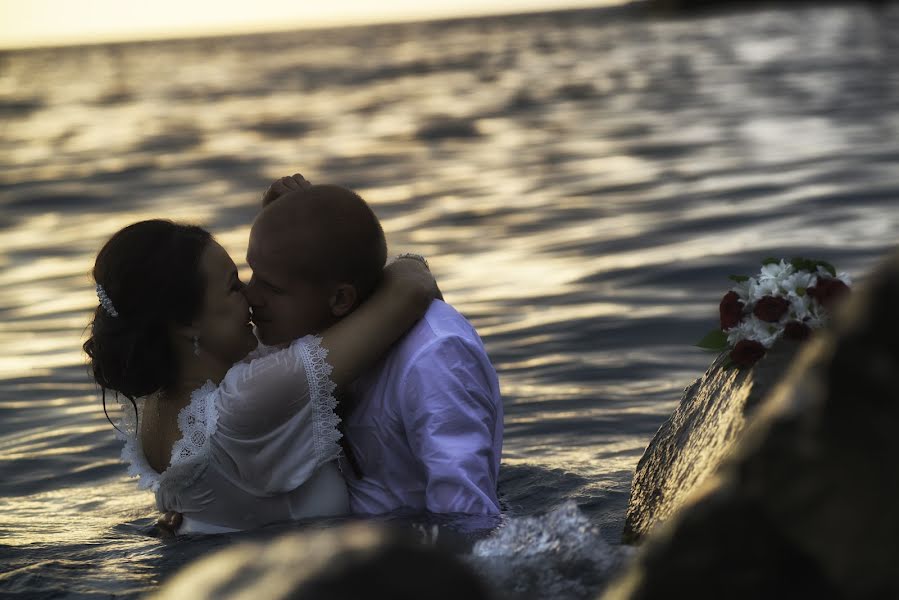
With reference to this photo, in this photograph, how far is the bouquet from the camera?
4012mm

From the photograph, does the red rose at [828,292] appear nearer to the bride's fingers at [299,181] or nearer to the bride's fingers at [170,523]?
the bride's fingers at [299,181]

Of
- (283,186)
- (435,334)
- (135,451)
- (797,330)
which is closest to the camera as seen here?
(797,330)

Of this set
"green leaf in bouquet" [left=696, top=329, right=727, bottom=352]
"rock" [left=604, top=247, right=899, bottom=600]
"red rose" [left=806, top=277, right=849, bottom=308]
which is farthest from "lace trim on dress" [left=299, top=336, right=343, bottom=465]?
"rock" [left=604, top=247, right=899, bottom=600]

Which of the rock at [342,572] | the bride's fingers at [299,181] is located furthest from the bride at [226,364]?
the rock at [342,572]

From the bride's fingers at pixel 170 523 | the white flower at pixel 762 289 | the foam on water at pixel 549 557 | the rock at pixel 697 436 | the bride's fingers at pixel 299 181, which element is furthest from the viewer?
the bride's fingers at pixel 170 523

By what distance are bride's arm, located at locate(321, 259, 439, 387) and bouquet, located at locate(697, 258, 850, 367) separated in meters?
1.03

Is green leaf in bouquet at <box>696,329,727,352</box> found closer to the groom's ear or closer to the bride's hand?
the bride's hand

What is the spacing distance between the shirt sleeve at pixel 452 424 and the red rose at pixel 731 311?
32.8 inches

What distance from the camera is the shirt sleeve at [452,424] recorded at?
4195 mm

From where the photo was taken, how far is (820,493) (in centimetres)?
217

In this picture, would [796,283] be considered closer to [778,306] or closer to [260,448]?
[778,306]

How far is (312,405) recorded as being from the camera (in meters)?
4.29

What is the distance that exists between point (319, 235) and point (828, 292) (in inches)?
64.8

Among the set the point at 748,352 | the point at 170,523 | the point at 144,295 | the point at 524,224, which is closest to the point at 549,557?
the point at 748,352
